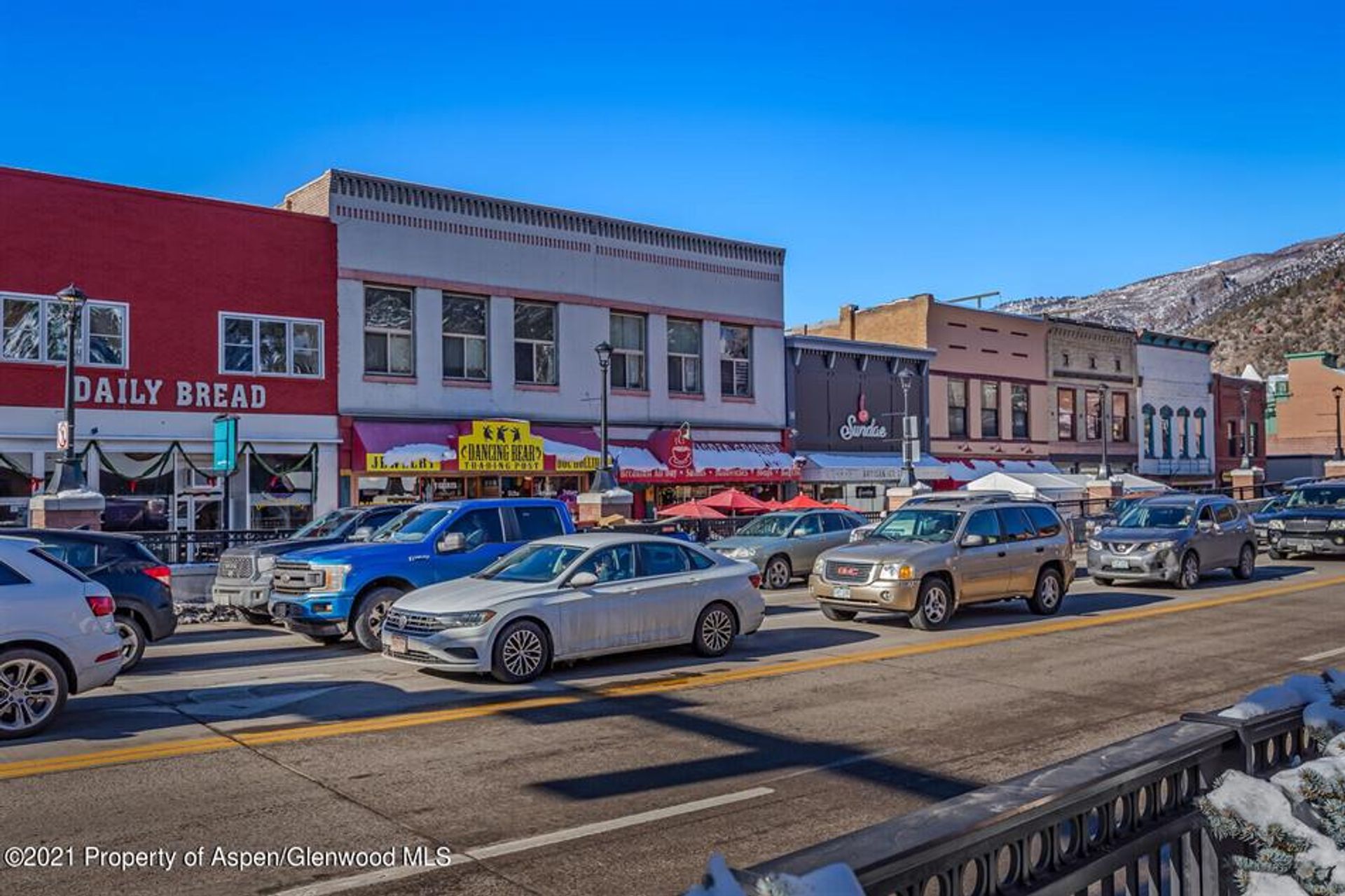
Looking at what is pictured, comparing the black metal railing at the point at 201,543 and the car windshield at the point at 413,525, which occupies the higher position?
the car windshield at the point at 413,525

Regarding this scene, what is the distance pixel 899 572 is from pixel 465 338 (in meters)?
17.6

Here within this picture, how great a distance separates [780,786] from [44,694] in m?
6.01

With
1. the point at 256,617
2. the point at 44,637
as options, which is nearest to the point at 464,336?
the point at 256,617

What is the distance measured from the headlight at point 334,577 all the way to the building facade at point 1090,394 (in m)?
39.1

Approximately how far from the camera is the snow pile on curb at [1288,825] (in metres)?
3.36

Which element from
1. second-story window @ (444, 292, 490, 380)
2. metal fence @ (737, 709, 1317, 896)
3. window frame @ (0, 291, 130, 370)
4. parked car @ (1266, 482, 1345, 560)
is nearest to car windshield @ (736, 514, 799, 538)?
second-story window @ (444, 292, 490, 380)

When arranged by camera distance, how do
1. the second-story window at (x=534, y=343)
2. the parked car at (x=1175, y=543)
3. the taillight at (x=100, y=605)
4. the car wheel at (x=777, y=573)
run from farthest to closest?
the second-story window at (x=534, y=343), the car wheel at (x=777, y=573), the parked car at (x=1175, y=543), the taillight at (x=100, y=605)

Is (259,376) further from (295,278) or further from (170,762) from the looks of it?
(170,762)

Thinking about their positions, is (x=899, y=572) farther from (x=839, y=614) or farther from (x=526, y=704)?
(x=526, y=704)

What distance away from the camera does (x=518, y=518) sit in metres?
15.9

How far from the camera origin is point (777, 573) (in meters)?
22.9

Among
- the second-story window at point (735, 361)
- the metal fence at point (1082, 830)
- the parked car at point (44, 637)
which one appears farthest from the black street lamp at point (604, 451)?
the metal fence at point (1082, 830)

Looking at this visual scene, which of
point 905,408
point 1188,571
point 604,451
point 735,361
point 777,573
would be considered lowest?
point 777,573

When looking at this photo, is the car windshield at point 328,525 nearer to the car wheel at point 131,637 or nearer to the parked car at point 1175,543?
the car wheel at point 131,637
